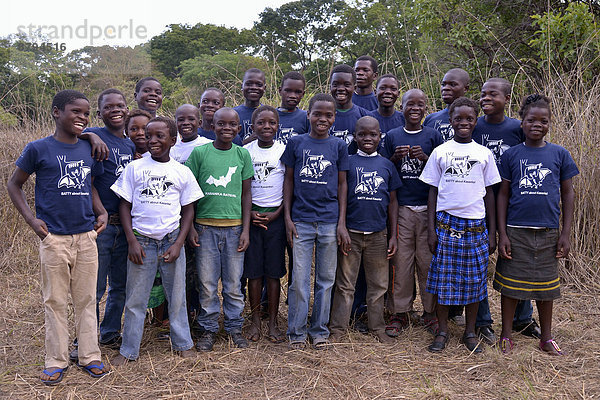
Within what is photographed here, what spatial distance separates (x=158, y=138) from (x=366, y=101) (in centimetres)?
206

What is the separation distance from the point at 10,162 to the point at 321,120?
4.55 m

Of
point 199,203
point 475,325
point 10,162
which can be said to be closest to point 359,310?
point 475,325

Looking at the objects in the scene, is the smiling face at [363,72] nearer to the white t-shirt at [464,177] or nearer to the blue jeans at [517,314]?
the white t-shirt at [464,177]

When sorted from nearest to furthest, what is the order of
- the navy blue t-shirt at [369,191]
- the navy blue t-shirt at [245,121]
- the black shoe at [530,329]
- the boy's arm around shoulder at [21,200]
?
the boy's arm around shoulder at [21,200] < the navy blue t-shirt at [369,191] < the black shoe at [530,329] < the navy blue t-shirt at [245,121]

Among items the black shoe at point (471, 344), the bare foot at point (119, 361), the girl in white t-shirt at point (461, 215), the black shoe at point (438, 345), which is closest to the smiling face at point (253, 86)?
the girl in white t-shirt at point (461, 215)

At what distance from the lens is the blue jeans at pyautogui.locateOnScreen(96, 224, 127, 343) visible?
345 cm

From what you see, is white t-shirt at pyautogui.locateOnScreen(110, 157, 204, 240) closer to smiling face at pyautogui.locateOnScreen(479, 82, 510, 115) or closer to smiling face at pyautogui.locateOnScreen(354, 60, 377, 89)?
smiling face at pyautogui.locateOnScreen(354, 60, 377, 89)

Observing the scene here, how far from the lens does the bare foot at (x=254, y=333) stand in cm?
381

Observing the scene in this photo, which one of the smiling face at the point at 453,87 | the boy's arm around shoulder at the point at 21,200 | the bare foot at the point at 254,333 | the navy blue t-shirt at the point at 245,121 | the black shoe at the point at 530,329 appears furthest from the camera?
the navy blue t-shirt at the point at 245,121

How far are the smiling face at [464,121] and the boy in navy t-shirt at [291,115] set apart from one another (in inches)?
44.5

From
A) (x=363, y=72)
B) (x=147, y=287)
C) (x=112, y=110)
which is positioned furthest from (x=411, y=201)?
(x=112, y=110)

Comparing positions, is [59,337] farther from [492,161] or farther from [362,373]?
[492,161]

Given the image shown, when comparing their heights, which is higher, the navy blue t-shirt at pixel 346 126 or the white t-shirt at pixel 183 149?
the navy blue t-shirt at pixel 346 126

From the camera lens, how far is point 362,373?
3312 millimetres
